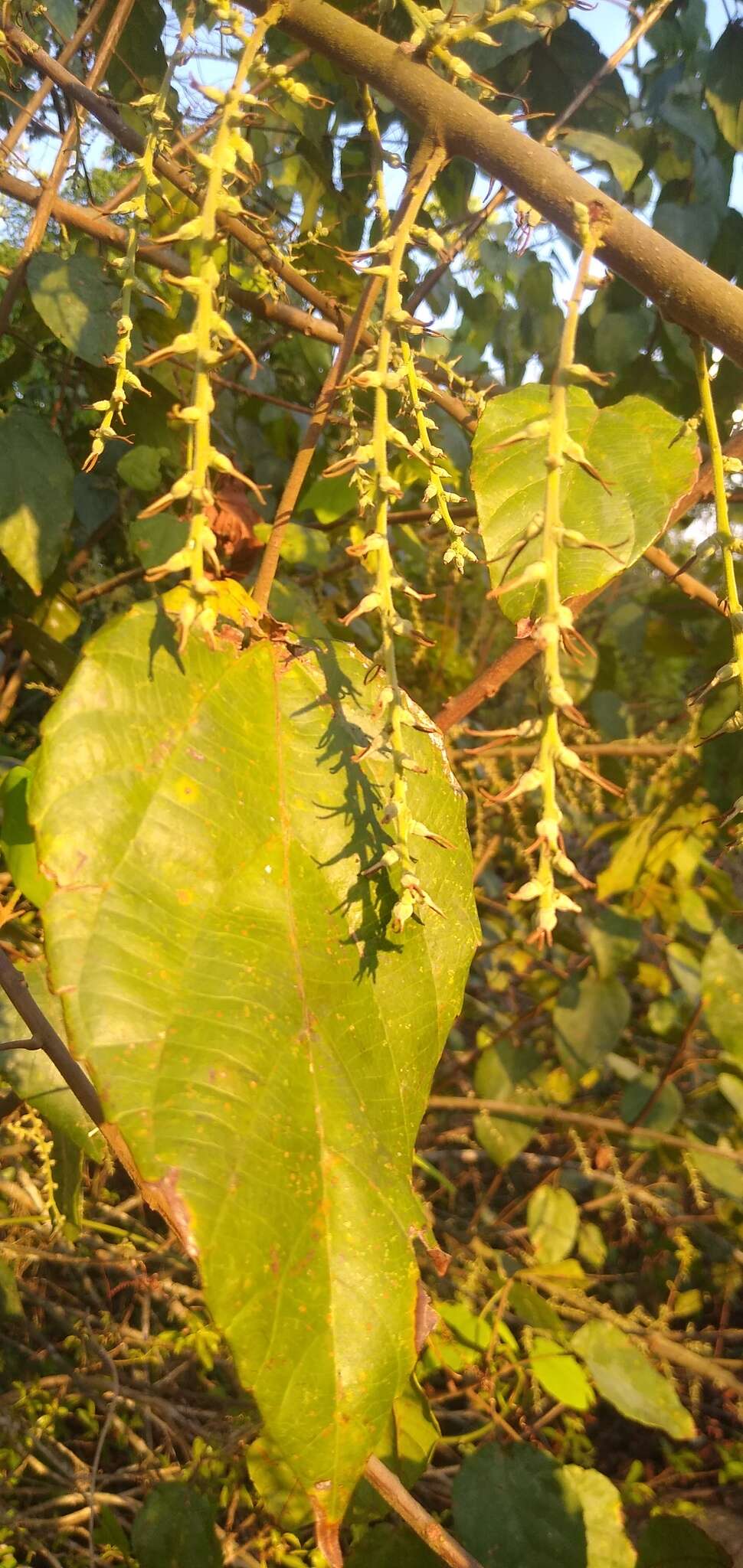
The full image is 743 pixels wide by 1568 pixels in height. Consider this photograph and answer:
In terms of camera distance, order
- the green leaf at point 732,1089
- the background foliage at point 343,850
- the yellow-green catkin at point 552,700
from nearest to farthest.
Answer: the yellow-green catkin at point 552,700 → the background foliage at point 343,850 → the green leaf at point 732,1089

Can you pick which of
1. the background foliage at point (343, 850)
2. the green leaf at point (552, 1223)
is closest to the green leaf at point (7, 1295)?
the background foliage at point (343, 850)

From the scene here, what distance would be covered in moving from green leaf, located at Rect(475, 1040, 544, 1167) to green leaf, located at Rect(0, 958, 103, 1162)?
3.19 ft

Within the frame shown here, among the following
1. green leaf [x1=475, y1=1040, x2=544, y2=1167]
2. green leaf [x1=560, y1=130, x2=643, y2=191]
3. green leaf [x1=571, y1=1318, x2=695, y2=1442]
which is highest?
green leaf [x1=560, y1=130, x2=643, y2=191]

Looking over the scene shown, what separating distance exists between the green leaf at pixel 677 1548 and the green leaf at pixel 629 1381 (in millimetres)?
235

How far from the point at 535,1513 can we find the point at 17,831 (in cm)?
95

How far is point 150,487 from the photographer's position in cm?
113

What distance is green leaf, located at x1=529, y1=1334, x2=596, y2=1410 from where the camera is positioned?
4.79ft

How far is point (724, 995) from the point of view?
145 centimetres

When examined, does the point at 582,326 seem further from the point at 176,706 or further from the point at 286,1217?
the point at 286,1217

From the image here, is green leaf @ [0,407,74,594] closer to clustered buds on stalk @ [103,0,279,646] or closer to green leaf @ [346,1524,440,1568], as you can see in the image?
clustered buds on stalk @ [103,0,279,646]

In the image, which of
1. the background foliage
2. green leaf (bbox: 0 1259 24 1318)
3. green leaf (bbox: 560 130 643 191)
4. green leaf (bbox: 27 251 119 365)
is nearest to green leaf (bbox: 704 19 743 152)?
the background foliage

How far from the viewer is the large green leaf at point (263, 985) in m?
0.41

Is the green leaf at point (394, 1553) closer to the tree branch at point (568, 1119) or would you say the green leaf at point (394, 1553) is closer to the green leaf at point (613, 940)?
the tree branch at point (568, 1119)

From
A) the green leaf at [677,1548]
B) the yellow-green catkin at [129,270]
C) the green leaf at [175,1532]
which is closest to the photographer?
the yellow-green catkin at [129,270]
